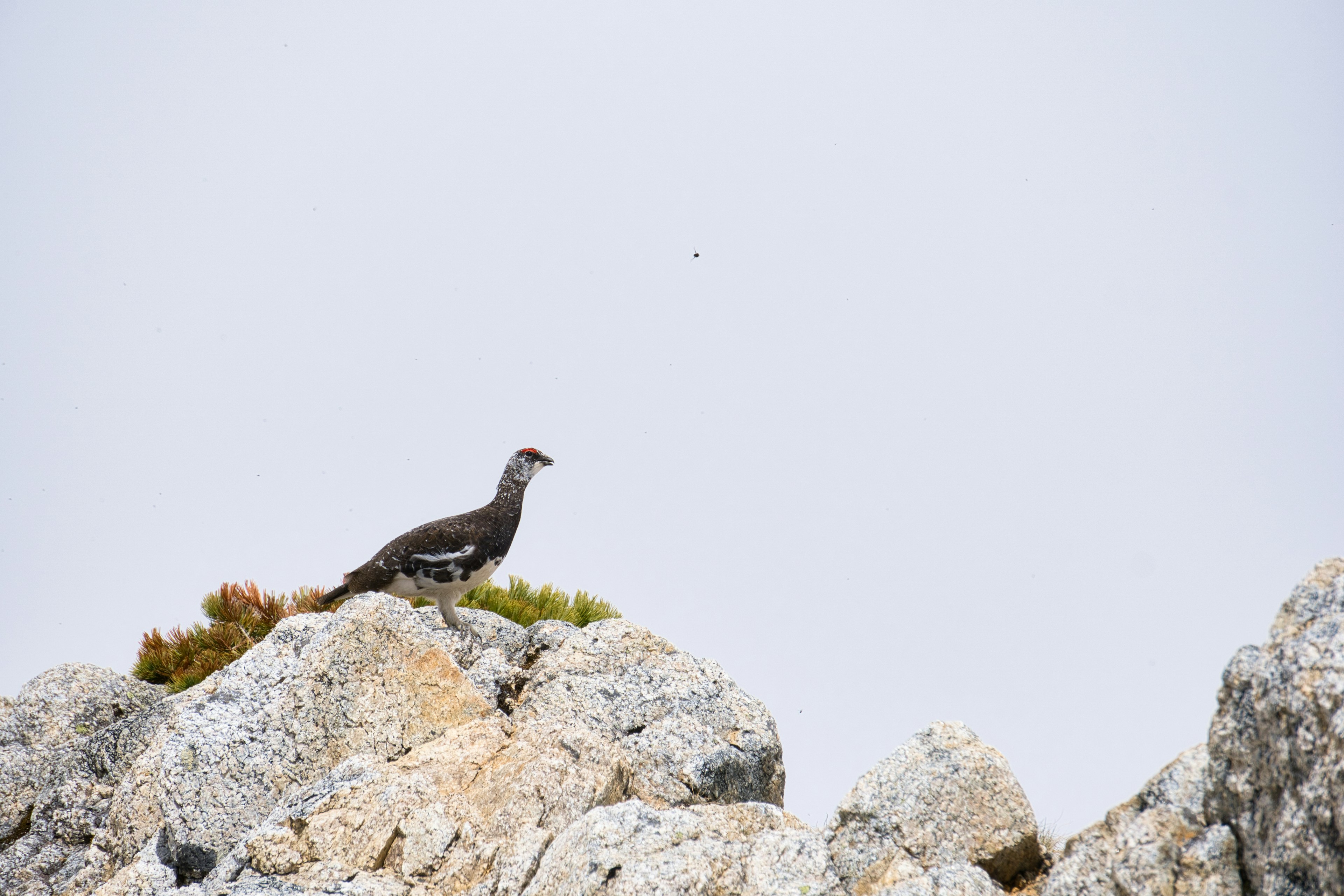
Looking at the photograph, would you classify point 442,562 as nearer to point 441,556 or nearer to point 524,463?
point 441,556

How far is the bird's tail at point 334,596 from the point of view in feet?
35.5

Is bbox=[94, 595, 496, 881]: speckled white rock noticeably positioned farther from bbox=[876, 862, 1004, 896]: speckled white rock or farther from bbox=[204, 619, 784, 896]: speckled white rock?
bbox=[876, 862, 1004, 896]: speckled white rock

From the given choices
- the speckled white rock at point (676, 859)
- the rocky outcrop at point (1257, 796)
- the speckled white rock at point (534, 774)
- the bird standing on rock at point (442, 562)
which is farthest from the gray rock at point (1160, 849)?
the bird standing on rock at point (442, 562)

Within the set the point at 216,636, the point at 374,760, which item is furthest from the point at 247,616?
the point at 374,760

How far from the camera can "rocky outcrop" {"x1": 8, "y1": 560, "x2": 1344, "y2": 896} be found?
13.8ft

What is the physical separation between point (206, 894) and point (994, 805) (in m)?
4.72

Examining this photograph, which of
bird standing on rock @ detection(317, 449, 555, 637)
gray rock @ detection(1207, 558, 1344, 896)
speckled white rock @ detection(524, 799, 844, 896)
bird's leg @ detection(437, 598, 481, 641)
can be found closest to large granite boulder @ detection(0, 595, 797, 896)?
bird's leg @ detection(437, 598, 481, 641)

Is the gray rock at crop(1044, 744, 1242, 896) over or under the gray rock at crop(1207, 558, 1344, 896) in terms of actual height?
under

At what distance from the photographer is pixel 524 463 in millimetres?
11367

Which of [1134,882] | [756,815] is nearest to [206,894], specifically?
[756,815]

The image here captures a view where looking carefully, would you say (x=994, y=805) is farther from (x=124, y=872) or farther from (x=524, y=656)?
(x=124, y=872)

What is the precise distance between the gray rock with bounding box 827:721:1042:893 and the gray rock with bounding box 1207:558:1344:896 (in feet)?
4.97

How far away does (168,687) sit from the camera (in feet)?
37.5

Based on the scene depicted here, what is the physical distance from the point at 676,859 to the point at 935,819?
155 cm
